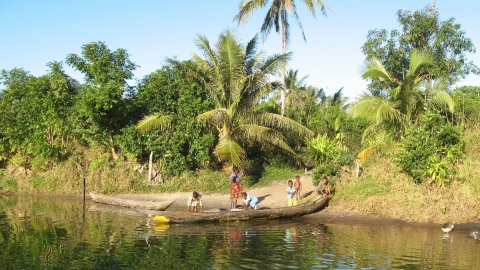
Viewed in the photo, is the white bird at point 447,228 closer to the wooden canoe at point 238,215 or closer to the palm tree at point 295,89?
the wooden canoe at point 238,215

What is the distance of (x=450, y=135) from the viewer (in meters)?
17.8

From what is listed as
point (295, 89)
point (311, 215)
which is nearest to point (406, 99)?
point (311, 215)

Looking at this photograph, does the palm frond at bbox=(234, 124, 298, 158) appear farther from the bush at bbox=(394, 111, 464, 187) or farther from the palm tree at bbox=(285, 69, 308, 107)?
the palm tree at bbox=(285, 69, 308, 107)

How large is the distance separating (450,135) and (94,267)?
1350 cm

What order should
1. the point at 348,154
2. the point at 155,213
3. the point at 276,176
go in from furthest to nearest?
the point at 276,176 → the point at 348,154 → the point at 155,213

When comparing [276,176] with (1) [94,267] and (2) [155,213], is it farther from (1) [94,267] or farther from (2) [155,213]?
(1) [94,267]

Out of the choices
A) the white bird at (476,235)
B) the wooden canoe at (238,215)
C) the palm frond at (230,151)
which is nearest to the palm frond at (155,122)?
the palm frond at (230,151)

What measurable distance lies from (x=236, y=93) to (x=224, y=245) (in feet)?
34.6

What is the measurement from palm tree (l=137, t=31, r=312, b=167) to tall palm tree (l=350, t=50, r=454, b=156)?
403 cm

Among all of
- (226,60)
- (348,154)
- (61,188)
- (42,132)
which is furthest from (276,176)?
(42,132)

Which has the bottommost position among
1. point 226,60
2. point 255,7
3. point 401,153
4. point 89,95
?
point 401,153

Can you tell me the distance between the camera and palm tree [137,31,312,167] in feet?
72.6

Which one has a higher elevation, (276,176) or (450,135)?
(450,135)

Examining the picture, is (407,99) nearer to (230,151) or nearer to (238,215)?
(230,151)
